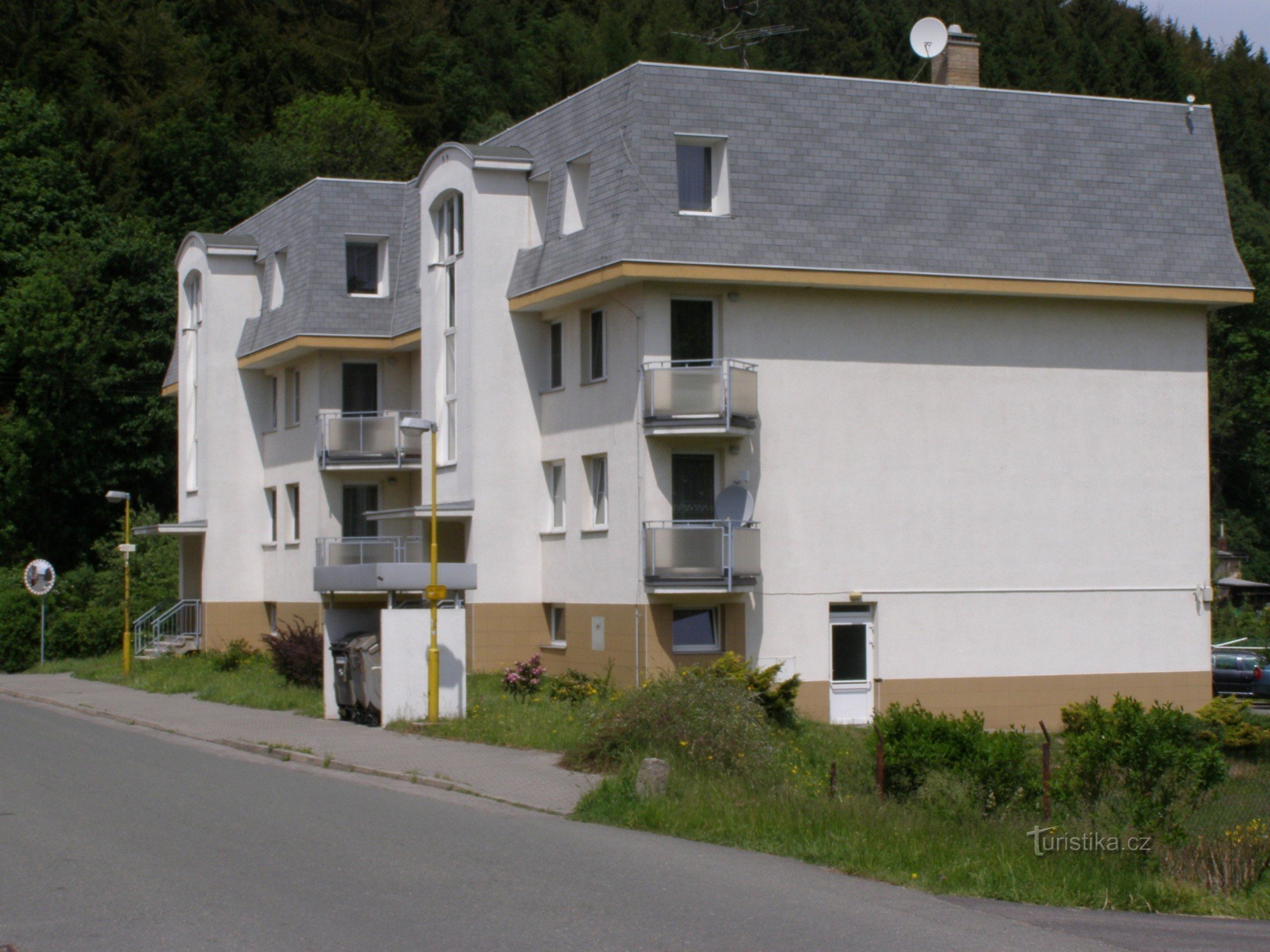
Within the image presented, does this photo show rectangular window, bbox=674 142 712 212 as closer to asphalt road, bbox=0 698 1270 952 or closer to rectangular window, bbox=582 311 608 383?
rectangular window, bbox=582 311 608 383

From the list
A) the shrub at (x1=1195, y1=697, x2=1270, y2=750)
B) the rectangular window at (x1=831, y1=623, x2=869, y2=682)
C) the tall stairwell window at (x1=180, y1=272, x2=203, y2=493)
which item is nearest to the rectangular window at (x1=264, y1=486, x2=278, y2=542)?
the tall stairwell window at (x1=180, y1=272, x2=203, y2=493)

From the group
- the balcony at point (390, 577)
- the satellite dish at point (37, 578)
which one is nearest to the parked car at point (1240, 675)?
the balcony at point (390, 577)

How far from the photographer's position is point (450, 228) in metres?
32.0

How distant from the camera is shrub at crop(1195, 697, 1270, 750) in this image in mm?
24812

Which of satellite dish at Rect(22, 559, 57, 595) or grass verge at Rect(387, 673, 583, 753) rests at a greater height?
satellite dish at Rect(22, 559, 57, 595)

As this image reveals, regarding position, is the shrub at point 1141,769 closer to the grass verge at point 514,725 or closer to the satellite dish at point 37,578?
the grass verge at point 514,725

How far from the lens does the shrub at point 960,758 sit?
14789 mm

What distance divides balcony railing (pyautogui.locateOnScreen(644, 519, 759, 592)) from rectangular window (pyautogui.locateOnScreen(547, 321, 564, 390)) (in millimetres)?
5070

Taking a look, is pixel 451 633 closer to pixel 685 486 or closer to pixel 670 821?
pixel 685 486

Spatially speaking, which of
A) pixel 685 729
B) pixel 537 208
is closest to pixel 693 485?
pixel 537 208

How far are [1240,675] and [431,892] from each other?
31.0 m

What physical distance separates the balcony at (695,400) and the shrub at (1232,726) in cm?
891

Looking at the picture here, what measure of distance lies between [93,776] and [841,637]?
47.2ft

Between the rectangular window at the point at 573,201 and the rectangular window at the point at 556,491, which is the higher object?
the rectangular window at the point at 573,201
